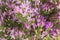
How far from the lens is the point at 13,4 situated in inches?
91.7

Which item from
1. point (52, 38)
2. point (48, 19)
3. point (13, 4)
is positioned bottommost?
point (52, 38)

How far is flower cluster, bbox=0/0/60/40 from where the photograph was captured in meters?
2.29

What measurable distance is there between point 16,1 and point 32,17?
0.22 metres

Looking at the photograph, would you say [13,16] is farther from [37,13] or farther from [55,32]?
[55,32]

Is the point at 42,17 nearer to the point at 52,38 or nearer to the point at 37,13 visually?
the point at 37,13

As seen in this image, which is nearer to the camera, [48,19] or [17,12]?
[17,12]

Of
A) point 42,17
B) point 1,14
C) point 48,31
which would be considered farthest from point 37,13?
point 1,14

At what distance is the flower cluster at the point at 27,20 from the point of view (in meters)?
2.29

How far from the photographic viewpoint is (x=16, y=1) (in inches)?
91.7

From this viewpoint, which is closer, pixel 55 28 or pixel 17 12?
pixel 17 12

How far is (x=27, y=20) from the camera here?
7.47 ft

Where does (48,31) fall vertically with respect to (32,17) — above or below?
below

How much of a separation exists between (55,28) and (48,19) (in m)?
0.12

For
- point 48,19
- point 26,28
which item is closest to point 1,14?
point 26,28
